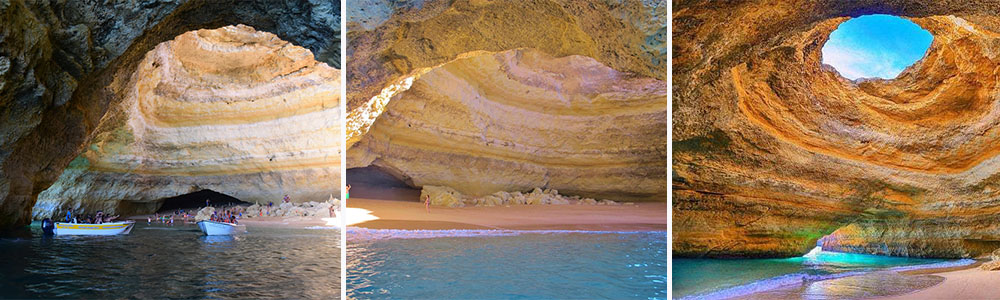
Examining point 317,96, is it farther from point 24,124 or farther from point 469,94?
point 24,124

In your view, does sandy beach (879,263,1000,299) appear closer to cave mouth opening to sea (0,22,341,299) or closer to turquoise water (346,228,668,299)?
turquoise water (346,228,668,299)

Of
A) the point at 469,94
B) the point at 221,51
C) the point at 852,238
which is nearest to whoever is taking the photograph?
the point at 852,238

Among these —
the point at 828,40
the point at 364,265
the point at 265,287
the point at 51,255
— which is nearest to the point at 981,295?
the point at 828,40

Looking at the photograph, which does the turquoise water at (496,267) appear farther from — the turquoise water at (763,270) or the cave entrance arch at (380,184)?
the cave entrance arch at (380,184)

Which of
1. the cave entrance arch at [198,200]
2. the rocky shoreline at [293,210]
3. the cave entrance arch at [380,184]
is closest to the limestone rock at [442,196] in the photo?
the cave entrance arch at [380,184]

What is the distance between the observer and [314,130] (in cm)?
1446

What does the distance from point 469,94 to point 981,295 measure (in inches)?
338

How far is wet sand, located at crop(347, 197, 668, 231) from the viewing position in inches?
279

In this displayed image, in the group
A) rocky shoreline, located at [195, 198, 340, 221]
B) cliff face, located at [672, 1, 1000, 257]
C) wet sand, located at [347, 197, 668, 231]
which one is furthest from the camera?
rocky shoreline, located at [195, 198, 340, 221]

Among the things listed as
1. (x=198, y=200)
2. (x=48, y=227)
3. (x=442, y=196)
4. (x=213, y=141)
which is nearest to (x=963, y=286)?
(x=442, y=196)

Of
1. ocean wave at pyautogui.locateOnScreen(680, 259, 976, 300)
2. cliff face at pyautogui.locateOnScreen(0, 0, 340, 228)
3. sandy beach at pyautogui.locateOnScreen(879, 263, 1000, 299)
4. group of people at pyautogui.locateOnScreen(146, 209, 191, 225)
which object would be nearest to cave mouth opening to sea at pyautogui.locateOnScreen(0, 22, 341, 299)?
group of people at pyautogui.locateOnScreen(146, 209, 191, 225)

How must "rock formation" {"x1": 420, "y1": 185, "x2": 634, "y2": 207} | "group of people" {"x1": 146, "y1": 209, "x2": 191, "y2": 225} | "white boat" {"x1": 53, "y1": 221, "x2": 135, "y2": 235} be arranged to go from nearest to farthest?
"white boat" {"x1": 53, "y1": 221, "x2": 135, "y2": 235} < "rock formation" {"x1": 420, "y1": 185, "x2": 634, "y2": 207} < "group of people" {"x1": 146, "y1": 209, "x2": 191, "y2": 225}

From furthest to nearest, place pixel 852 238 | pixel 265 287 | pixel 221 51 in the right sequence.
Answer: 1. pixel 221 51
2. pixel 852 238
3. pixel 265 287

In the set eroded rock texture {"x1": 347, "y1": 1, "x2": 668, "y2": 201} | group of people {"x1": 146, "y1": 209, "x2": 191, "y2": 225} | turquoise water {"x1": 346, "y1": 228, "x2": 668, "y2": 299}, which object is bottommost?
group of people {"x1": 146, "y1": 209, "x2": 191, "y2": 225}
